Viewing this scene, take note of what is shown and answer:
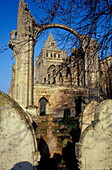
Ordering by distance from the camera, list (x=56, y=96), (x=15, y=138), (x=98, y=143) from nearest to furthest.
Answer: (x=15, y=138) → (x=98, y=143) → (x=56, y=96)

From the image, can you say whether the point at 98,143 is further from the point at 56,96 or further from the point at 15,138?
the point at 56,96

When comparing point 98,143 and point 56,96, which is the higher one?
point 56,96

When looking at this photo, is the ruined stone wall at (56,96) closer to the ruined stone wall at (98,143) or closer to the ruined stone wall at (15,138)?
the ruined stone wall at (98,143)

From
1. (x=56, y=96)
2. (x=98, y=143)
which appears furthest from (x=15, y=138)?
(x=56, y=96)

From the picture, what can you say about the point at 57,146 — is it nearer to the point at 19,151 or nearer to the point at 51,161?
the point at 51,161

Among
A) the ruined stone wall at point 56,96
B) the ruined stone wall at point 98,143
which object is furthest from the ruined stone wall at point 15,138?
the ruined stone wall at point 56,96

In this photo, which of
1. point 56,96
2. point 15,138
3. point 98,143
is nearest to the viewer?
point 15,138

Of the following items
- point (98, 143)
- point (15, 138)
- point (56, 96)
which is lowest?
point (98, 143)

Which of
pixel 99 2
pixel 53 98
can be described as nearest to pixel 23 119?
pixel 99 2

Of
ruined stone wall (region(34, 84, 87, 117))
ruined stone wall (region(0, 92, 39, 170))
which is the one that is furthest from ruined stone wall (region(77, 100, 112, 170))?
ruined stone wall (region(34, 84, 87, 117))

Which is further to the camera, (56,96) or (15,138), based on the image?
(56,96)

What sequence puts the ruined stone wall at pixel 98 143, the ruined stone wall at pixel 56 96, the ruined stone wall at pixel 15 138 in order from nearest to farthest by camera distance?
the ruined stone wall at pixel 15 138, the ruined stone wall at pixel 98 143, the ruined stone wall at pixel 56 96

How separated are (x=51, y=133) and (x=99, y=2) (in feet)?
18.3

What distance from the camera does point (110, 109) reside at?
422 centimetres
